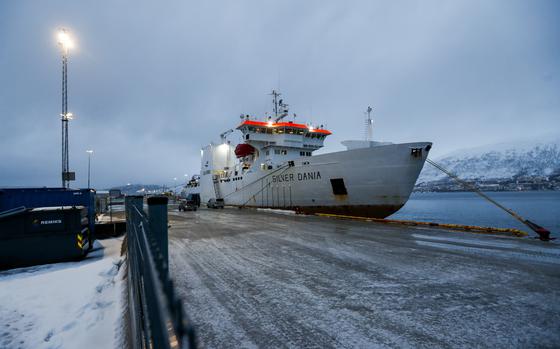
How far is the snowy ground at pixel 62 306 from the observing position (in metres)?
3.69

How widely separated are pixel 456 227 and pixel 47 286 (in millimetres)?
13451

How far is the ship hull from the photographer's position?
16.4m

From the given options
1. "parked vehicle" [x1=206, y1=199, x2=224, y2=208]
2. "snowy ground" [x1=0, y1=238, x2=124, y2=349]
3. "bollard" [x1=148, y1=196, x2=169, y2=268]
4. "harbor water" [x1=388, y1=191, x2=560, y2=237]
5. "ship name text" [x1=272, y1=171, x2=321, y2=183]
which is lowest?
"harbor water" [x1=388, y1=191, x2=560, y2=237]

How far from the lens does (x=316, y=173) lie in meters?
19.7

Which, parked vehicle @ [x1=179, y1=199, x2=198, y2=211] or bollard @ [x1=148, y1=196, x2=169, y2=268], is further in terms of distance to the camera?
parked vehicle @ [x1=179, y1=199, x2=198, y2=211]

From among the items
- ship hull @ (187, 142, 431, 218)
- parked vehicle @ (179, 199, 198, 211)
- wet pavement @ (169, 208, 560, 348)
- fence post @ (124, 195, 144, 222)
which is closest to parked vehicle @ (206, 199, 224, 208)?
parked vehicle @ (179, 199, 198, 211)

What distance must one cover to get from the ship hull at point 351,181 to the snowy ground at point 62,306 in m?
14.2

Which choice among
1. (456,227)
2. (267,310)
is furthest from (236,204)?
(267,310)

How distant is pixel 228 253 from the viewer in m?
7.66

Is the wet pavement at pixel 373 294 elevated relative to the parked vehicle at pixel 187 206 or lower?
lower

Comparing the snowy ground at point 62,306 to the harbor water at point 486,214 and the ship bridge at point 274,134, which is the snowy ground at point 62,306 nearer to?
the ship bridge at point 274,134

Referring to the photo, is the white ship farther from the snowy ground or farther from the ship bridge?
the snowy ground

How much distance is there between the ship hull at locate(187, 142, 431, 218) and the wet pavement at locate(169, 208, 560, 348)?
8471 mm

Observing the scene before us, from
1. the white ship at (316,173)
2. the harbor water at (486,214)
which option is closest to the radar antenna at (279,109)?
the white ship at (316,173)
